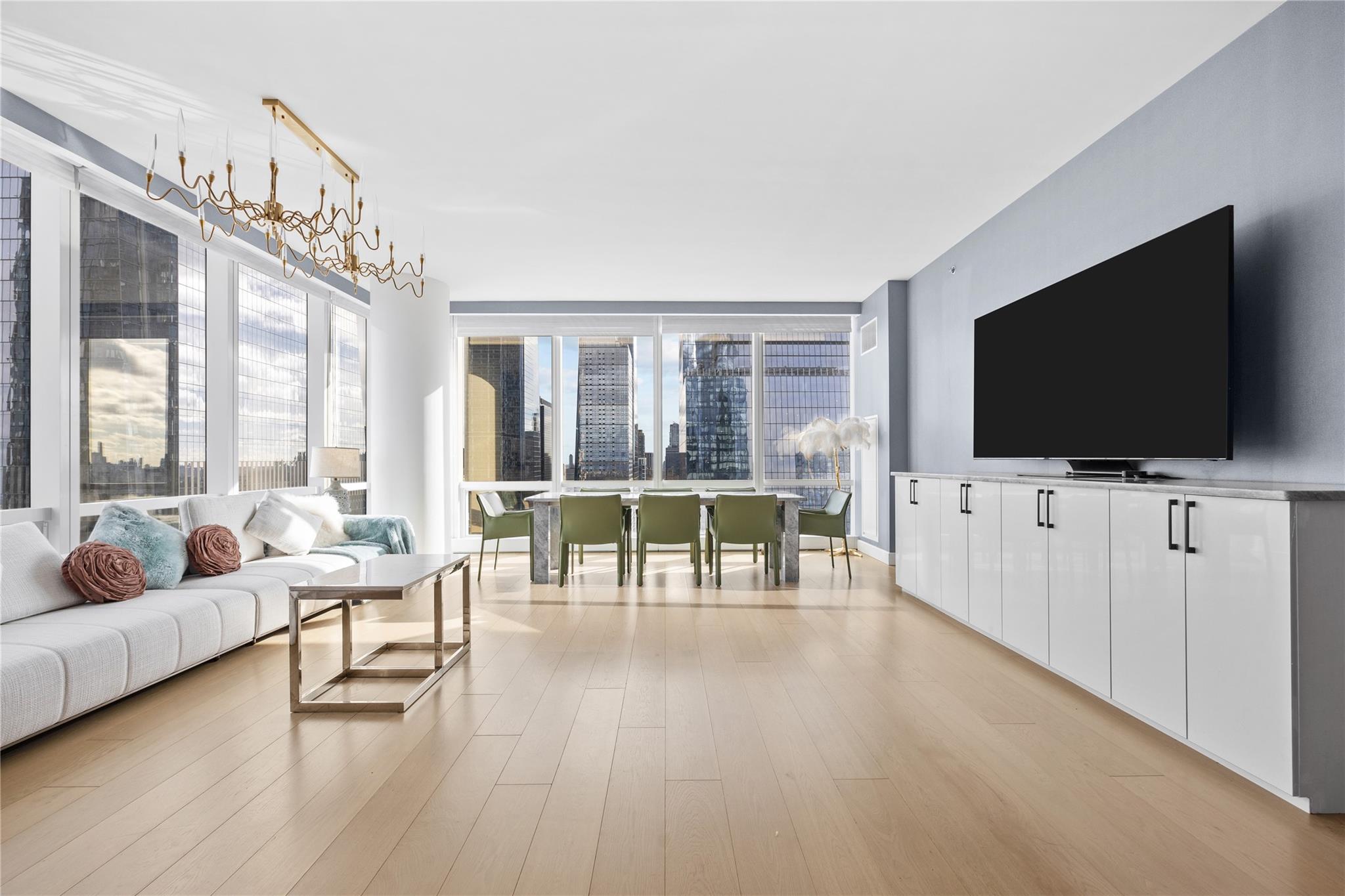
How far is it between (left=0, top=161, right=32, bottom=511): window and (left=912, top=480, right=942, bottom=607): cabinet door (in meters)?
5.13

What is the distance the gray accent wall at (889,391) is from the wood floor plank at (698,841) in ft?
17.3

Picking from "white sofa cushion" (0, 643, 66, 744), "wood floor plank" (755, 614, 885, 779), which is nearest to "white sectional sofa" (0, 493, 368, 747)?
"white sofa cushion" (0, 643, 66, 744)

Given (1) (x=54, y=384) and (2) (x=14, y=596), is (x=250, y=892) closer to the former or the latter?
(2) (x=14, y=596)

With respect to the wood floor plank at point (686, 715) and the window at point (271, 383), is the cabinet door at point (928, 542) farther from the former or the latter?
the window at point (271, 383)

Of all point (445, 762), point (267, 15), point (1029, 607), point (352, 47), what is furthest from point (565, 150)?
point (1029, 607)

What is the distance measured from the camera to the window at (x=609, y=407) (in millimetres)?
8172

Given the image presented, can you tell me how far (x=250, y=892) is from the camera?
1.69m

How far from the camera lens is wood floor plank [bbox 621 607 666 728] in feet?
9.38

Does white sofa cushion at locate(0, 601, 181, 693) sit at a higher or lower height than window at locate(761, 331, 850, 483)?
lower

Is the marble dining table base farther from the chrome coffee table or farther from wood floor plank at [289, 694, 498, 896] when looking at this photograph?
wood floor plank at [289, 694, 498, 896]

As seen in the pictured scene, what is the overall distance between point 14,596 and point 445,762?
2.07 metres

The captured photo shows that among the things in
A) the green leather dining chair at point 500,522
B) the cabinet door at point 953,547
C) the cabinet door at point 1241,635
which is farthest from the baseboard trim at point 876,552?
the cabinet door at point 1241,635

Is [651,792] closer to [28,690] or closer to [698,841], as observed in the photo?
[698,841]

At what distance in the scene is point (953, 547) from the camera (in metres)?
4.52
